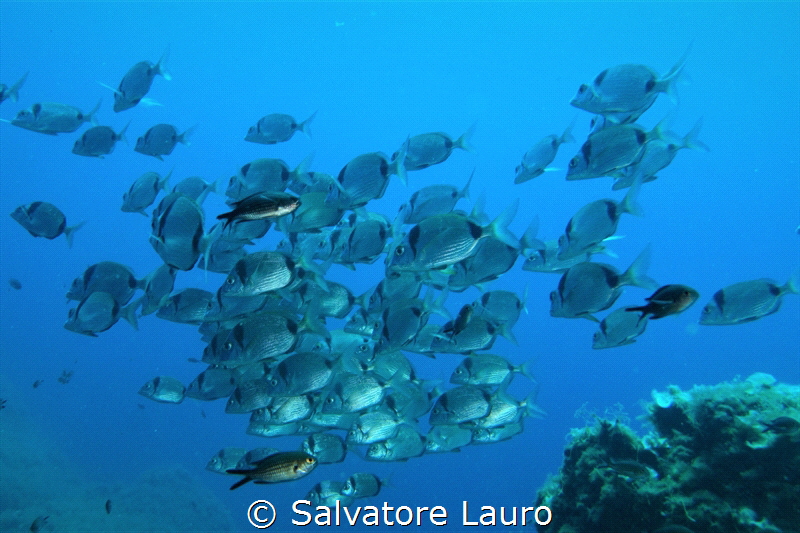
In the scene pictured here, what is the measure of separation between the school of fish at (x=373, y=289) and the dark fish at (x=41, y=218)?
0.07 feet

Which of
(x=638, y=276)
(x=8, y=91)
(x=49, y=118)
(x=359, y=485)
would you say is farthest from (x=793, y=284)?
(x=8, y=91)

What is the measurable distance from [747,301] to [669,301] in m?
1.91

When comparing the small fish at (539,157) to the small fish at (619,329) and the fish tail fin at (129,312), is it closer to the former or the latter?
the small fish at (619,329)

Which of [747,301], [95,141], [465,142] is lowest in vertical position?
[747,301]

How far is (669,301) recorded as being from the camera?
265 centimetres

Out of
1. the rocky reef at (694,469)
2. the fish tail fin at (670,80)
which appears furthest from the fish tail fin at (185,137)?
the rocky reef at (694,469)

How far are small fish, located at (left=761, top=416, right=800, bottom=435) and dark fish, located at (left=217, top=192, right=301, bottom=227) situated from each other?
5.38m

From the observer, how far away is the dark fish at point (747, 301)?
3.88 m

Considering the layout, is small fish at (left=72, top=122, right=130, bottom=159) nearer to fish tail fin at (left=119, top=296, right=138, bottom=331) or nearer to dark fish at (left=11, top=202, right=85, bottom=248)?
dark fish at (left=11, top=202, right=85, bottom=248)

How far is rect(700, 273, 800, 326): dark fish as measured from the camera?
3877 millimetres

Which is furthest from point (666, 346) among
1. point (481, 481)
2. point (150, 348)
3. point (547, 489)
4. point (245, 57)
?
point (245, 57)

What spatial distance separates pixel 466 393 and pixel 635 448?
2594 millimetres

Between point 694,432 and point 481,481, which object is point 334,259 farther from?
point 481,481

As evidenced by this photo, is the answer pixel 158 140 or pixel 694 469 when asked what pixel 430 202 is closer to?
pixel 158 140
